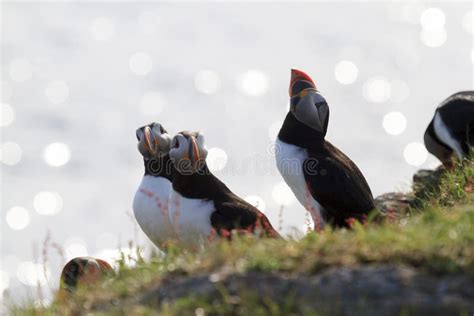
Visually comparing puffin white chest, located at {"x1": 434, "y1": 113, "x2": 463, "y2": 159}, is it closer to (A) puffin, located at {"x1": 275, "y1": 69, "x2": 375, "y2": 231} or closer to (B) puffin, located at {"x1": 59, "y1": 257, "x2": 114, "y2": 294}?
(A) puffin, located at {"x1": 275, "y1": 69, "x2": 375, "y2": 231}

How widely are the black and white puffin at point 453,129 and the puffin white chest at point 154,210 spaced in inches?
127

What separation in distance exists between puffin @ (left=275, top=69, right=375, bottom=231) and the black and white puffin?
A: 1953 millimetres

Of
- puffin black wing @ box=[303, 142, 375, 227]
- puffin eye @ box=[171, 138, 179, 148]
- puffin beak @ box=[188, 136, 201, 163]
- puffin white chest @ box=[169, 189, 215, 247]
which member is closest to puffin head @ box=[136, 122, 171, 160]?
puffin eye @ box=[171, 138, 179, 148]

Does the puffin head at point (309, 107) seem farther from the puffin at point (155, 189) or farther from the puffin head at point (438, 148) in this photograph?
the puffin head at point (438, 148)

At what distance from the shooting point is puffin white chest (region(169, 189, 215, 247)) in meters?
9.42

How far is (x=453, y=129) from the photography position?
12188 millimetres

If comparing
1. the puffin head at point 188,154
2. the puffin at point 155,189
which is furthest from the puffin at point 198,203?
the puffin at point 155,189

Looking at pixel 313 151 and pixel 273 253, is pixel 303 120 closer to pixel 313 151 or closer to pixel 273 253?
pixel 313 151

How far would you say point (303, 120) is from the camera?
10617 millimetres

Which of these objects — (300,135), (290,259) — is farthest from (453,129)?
(290,259)

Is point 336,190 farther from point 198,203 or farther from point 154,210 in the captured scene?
point 154,210

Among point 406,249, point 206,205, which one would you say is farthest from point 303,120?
point 406,249

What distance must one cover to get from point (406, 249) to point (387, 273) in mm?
253

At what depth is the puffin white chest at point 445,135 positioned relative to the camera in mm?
12156
